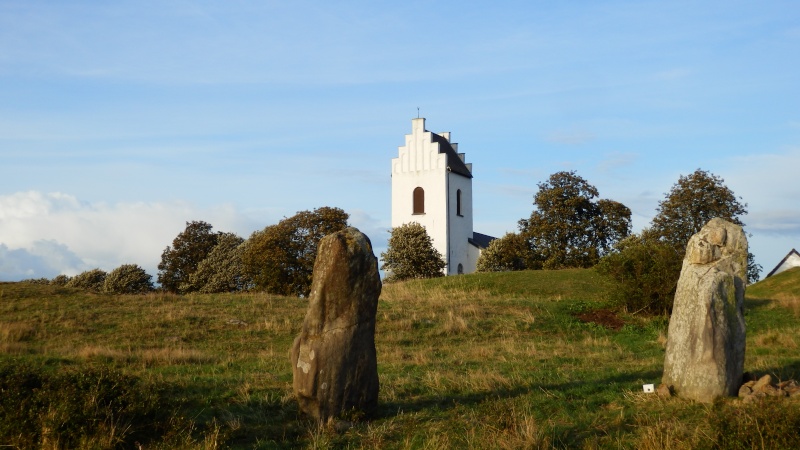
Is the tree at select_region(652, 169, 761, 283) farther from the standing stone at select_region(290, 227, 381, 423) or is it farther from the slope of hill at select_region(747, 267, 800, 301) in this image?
the standing stone at select_region(290, 227, 381, 423)

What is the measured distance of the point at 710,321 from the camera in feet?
45.3

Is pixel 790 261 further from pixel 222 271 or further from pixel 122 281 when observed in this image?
pixel 122 281

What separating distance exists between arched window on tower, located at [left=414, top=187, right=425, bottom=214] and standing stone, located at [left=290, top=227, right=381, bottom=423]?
85.0 metres

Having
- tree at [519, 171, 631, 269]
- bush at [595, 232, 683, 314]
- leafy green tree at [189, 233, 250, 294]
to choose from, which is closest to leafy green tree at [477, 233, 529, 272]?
tree at [519, 171, 631, 269]

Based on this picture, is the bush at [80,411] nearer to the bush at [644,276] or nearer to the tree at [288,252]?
the bush at [644,276]

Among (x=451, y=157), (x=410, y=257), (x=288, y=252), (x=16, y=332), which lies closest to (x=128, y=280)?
(x=288, y=252)

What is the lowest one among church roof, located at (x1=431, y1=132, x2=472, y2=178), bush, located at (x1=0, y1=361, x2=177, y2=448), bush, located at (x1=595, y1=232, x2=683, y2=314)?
bush, located at (x1=0, y1=361, x2=177, y2=448)

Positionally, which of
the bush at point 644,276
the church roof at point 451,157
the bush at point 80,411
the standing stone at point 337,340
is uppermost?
the church roof at point 451,157

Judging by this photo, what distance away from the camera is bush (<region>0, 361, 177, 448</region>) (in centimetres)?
1216

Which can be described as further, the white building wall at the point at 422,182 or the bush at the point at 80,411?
the white building wall at the point at 422,182

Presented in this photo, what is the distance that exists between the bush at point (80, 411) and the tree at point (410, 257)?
68863 mm

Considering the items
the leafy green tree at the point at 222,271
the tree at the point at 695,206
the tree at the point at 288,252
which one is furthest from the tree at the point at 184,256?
the tree at the point at 695,206

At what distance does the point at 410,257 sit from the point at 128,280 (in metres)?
27.5

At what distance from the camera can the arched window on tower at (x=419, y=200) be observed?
98812mm
